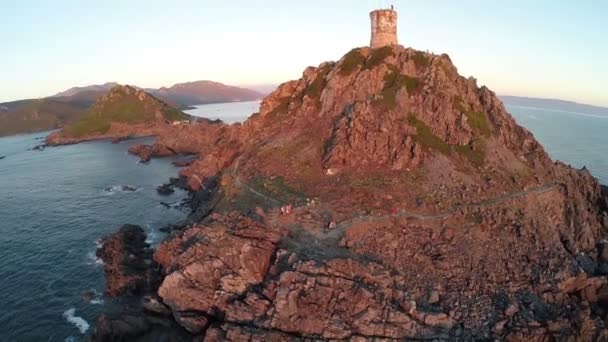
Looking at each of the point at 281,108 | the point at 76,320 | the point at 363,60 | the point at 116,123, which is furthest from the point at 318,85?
the point at 116,123

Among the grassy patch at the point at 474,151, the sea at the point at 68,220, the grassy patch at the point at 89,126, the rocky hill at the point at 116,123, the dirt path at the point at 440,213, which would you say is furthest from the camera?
the grassy patch at the point at 89,126

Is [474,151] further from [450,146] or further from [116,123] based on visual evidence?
[116,123]

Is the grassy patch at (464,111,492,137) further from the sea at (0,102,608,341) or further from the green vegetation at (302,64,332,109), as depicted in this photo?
the sea at (0,102,608,341)

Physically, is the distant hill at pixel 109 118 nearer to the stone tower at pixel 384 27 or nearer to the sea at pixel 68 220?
the sea at pixel 68 220

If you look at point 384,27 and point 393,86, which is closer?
point 393,86

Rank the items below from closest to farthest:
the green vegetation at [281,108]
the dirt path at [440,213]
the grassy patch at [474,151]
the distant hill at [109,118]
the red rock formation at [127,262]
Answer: the dirt path at [440,213] < the red rock formation at [127,262] < the grassy patch at [474,151] < the green vegetation at [281,108] < the distant hill at [109,118]

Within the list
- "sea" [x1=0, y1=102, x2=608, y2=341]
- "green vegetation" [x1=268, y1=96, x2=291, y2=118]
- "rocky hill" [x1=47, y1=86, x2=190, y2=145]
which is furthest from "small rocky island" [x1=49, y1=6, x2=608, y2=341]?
"rocky hill" [x1=47, y1=86, x2=190, y2=145]

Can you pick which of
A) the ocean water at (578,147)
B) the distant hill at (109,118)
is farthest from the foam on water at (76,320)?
the distant hill at (109,118)
